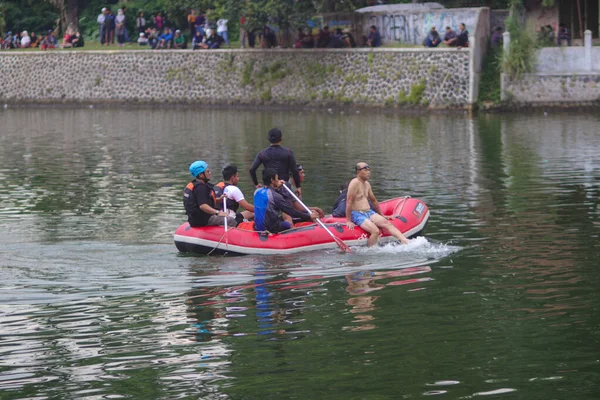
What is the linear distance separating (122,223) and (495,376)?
9.70 meters

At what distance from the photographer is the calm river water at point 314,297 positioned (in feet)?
32.3

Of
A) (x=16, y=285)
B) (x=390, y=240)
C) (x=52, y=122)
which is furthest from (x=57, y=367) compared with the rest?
(x=52, y=122)

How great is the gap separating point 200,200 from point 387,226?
104 inches

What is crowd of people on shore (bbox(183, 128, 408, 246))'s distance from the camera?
51.4ft

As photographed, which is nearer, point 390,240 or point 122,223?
point 390,240

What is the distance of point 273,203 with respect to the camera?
15.8 m

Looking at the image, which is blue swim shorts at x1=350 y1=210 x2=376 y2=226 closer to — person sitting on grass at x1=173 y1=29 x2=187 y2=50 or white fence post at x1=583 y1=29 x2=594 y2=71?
white fence post at x1=583 y1=29 x2=594 y2=71

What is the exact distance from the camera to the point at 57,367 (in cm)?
1027

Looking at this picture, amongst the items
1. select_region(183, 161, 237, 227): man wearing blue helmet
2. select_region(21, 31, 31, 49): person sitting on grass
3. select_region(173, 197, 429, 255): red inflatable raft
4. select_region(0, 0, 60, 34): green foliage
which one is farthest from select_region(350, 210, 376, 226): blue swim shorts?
select_region(0, 0, 60, 34): green foliage

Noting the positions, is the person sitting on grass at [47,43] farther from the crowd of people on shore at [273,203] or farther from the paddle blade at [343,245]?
the paddle blade at [343,245]

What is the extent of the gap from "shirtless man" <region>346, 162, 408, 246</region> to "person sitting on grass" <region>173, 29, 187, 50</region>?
Result: 107 feet

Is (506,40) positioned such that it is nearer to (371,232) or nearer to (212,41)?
(212,41)

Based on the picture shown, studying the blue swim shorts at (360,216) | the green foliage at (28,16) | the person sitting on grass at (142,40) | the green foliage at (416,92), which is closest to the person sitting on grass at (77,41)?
the person sitting on grass at (142,40)

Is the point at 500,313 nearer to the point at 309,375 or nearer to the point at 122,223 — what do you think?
the point at 309,375
